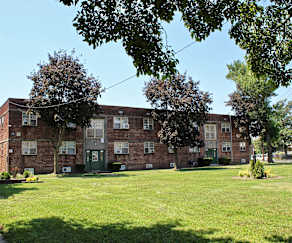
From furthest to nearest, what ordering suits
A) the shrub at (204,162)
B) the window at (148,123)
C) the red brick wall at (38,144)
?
the shrub at (204,162)
the window at (148,123)
the red brick wall at (38,144)

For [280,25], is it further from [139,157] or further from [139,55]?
[139,157]

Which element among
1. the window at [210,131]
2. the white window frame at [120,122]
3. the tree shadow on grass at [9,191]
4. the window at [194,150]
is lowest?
the tree shadow on grass at [9,191]

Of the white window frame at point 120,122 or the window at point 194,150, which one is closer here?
the white window frame at point 120,122

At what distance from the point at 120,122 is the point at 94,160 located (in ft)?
16.9

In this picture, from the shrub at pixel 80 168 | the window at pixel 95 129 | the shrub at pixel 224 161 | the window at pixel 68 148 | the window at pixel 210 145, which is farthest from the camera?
the shrub at pixel 224 161

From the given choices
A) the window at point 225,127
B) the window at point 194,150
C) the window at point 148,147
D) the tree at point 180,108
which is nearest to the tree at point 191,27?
the tree at point 180,108

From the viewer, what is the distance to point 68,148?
94.3 ft

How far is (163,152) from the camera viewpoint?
3428cm

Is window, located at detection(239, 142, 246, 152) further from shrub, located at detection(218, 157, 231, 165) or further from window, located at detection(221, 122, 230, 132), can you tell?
shrub, located at detection(218, 157, 231, 165)

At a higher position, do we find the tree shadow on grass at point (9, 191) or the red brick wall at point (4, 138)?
the red brick wall at point (4, 138)

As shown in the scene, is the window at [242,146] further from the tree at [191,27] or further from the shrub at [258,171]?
the tree at [191,27]

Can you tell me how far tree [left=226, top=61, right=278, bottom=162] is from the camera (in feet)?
119

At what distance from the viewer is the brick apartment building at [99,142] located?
86.2ft

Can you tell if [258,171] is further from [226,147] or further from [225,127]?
[225,127]
